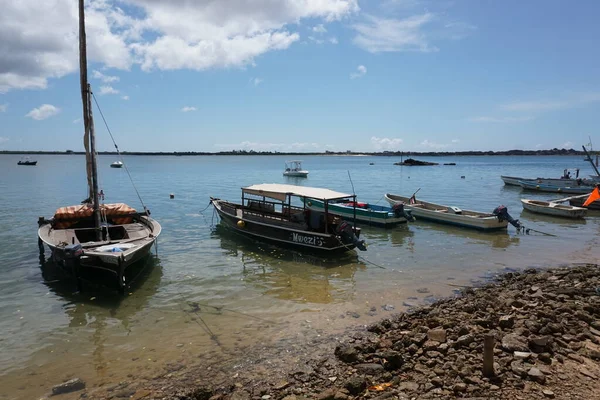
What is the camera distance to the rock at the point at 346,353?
311 inches

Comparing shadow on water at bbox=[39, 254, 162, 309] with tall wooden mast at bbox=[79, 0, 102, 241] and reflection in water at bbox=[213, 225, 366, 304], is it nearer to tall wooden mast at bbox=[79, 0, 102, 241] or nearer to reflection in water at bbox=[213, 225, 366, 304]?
tall wooden mast at bbox=[79, 0, 102, 241]

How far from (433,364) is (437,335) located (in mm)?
1078

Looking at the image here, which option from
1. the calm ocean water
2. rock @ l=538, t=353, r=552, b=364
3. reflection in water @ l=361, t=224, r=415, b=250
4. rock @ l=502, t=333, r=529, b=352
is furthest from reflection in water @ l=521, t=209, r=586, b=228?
rock @ l=538, t=353, r=552, b=364

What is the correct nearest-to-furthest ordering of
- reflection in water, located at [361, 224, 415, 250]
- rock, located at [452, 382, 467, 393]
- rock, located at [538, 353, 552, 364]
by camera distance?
rock, located at [452, 382, 467, 393] → rock, located at [538, 353, 552, 364] → reflection in water, located at [361, 224, 415, 250]

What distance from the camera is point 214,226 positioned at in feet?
82.5

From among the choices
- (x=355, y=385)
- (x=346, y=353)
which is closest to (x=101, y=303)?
(x=346, y=353)

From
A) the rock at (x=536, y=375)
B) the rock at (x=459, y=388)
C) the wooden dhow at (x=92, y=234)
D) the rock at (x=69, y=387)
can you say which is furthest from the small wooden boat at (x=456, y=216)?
the rock at (x=69, y=387)

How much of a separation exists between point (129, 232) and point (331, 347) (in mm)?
11617

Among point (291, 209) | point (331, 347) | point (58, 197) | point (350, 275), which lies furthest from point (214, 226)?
point (58, 197)

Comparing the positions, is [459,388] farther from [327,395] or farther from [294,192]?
[294,192]

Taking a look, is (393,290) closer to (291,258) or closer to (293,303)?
(293,303)

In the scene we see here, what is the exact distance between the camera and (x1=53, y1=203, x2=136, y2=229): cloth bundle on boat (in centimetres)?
1745

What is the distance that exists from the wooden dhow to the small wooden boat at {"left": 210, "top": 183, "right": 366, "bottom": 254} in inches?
194

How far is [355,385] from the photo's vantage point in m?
6.57
